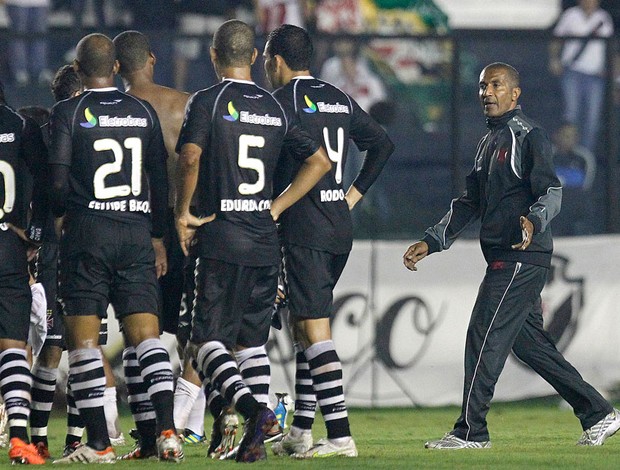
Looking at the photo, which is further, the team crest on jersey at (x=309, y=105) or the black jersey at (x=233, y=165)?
the team crest on jersey at (x=309, y=105)

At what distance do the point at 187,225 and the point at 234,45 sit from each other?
943 mm

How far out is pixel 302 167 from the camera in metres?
7.63

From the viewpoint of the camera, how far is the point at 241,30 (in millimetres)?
7512

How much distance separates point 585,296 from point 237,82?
17.3ft

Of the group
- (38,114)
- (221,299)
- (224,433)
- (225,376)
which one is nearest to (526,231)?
(221,299)

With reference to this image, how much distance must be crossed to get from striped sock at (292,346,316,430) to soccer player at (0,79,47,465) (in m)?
1.44

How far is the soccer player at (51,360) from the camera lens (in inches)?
321

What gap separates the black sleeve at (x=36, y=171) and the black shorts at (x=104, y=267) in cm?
29

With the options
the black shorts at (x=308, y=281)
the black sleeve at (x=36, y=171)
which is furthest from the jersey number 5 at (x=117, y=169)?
the black shorts at (x=308, y=281)

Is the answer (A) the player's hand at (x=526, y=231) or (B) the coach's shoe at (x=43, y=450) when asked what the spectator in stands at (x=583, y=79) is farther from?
(B) the coach's shoe at (x=43, y=450)

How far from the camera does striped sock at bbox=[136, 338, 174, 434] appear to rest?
23.7 feet

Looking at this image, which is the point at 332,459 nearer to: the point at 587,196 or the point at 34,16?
the point at 587,196

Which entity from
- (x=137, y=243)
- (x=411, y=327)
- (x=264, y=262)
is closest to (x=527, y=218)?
(x=264, y=262)

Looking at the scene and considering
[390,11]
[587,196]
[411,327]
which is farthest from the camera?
[390,11]
